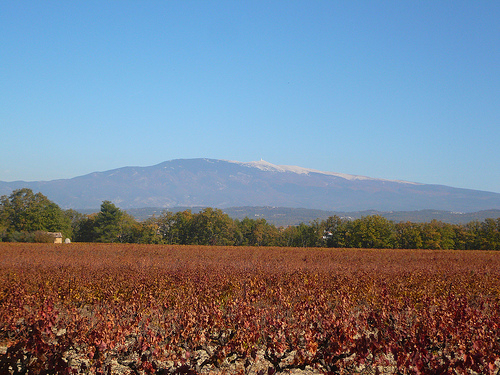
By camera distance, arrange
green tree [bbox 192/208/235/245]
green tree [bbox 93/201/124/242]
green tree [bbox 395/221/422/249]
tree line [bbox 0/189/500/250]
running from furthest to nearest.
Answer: green tree [bbox 192/208/235/245] < green tree [bbox 93/201/124/242] < tree line [bbox 0/189/500/250] < green tree [bbox 395/221/422/249]

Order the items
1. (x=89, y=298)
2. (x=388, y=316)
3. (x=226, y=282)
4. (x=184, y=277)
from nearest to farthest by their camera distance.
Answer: (x=388, y=316), (x=89, y=298), (x=226, y=282), (x=184, y=277)

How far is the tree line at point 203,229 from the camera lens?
235ft

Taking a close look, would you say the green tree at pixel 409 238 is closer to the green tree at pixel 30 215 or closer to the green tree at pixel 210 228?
the green tree at pixel 210 228

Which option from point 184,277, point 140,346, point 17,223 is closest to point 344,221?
point 17,223

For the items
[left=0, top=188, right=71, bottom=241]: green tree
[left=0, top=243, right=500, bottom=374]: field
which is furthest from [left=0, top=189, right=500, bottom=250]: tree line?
[left=0, top=243, right=500, bottom=374]: field

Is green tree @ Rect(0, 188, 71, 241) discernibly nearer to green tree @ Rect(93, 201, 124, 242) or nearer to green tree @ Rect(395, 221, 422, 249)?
green tree @ Rect(93, 201, 124, 242)

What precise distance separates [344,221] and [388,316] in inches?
3044

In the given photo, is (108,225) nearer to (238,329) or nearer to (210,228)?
(210,228)

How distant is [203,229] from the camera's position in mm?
79250

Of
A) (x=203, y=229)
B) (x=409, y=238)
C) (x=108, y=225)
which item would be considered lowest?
(x=409, y=238)

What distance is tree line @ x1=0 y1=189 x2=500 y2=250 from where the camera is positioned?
235 ft

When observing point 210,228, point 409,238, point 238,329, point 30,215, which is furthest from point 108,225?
point 238,329

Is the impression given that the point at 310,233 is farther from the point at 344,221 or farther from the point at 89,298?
the point at 89,298

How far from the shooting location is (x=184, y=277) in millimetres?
11695
